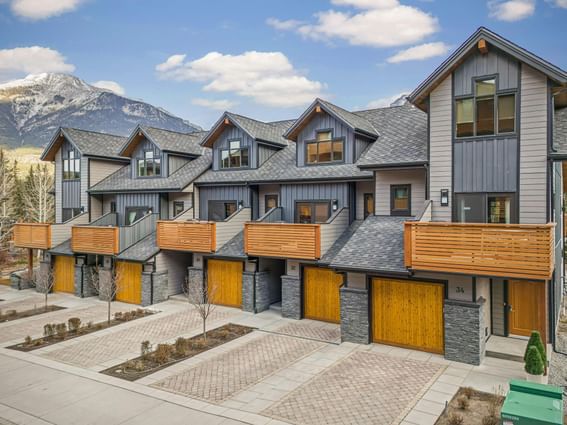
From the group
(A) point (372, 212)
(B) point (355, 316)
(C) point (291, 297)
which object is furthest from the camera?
(A) point (372, 212)

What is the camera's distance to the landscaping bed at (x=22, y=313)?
17250 millimetres

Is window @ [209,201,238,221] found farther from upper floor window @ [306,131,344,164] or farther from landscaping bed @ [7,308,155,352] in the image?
landscaping bed @ [7,308,155,352]

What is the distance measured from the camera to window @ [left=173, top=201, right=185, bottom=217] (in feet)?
71.6

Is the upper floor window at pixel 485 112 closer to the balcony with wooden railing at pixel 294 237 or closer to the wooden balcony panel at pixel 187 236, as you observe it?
the balcony with wooden railing at pixel 294 237

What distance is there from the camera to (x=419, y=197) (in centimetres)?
1477

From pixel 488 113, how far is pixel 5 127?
22043 centimetres

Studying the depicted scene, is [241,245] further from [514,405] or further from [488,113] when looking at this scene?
[514,405]

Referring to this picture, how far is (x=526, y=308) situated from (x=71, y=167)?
2517 centimetres

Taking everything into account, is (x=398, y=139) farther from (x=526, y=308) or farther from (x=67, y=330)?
(x=67, y=330)

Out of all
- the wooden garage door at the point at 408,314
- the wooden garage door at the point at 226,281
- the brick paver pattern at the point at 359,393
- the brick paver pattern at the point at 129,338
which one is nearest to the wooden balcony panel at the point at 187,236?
the wooden garage door at the point at 226,281

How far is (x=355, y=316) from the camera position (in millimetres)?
13359

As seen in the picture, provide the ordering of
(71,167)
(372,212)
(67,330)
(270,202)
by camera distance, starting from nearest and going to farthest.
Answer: (67,330) → (372,212) → (270,202) → (71,167)

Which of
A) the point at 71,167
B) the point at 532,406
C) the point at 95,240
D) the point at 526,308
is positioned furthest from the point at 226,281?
the point at 71,167

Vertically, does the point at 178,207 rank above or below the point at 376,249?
above
